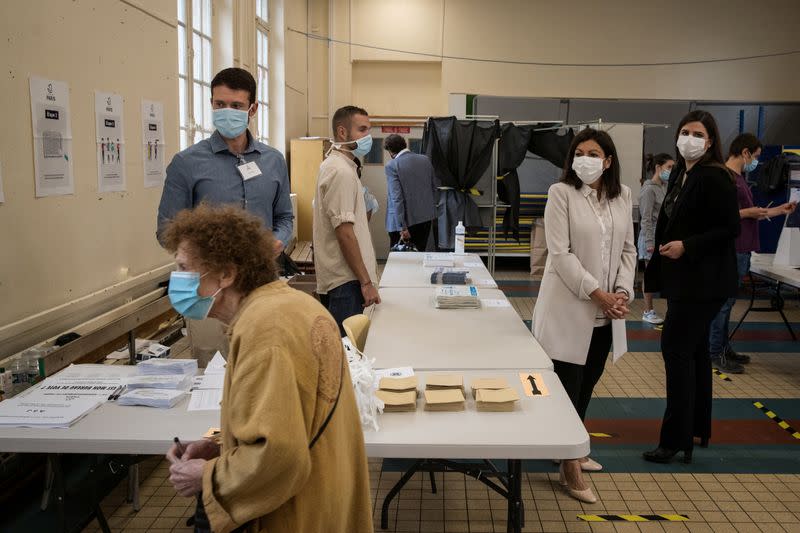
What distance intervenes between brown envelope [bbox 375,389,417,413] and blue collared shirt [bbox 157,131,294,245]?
95 centimetres

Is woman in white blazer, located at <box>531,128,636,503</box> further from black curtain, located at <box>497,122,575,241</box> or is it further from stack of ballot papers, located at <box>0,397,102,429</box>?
black curtain, located at <box>497,122,575,241</box>

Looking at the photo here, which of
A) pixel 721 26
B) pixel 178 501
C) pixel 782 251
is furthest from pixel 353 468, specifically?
pixel 721 26

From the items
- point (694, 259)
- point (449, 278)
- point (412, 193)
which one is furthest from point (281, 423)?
point (412, 193)

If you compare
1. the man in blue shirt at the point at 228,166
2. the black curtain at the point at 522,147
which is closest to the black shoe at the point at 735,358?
the black curtain at the point at 522,147

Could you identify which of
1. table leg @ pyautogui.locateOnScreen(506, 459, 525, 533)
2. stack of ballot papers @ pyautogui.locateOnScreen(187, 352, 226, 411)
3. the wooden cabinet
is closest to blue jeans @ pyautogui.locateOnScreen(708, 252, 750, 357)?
table leg @ pyautogui.locateOnScreen(506, 459, 525, 533)

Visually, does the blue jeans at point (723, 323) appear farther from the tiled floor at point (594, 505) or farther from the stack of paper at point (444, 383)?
the stack of paper at point (444, 383)

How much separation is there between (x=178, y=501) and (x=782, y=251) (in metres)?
4.63

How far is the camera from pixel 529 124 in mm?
7734

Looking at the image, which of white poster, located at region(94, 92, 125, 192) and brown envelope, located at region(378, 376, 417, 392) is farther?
white poster, located at region(94, 92, 125, 192)

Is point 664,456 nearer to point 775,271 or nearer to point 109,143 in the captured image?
point 775,271

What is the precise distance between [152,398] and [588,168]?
2.02 metres

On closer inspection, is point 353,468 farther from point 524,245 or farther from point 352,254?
point 524,245

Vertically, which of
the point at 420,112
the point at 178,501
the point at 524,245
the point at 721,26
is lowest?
the point at 178,501

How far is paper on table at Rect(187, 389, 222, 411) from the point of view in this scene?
89.6 inches
